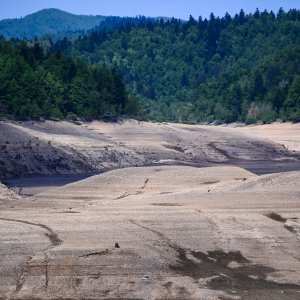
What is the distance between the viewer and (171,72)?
16238 cm

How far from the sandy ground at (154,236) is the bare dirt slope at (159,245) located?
0.03 metres

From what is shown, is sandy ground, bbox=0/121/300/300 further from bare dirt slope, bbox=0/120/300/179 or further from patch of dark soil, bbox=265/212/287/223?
bare dirt slope, bbox=0/120/300/179

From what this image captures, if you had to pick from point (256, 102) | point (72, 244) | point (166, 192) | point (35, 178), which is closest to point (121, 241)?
point (72, 244)

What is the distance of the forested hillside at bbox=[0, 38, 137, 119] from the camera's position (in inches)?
2978

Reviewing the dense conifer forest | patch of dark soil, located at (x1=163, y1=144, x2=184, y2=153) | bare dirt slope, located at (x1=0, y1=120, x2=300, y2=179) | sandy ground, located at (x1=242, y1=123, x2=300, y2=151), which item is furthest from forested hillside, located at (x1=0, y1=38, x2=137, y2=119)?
sandy ground, located at (x1=242, y1=123, x2=300, y2=151)

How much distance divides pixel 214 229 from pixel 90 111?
53396 mm

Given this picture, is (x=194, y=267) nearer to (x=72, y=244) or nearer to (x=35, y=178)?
(x=72, y=244)

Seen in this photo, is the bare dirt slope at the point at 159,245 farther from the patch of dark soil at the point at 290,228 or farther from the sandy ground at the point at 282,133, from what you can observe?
the sandy ground at the point at 282,133

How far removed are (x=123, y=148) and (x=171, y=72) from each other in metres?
94.2

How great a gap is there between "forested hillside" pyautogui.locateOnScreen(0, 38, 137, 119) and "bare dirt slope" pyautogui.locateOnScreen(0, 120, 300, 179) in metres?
2.89

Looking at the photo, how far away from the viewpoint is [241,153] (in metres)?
76.1

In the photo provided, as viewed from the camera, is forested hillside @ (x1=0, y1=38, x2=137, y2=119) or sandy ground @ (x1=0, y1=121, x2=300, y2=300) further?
forested hillside @ (x1=0, y1=38, x2=137, y2=119)

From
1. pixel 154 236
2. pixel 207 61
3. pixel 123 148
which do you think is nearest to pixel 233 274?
pixel 154 236

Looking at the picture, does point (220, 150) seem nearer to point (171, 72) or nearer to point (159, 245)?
point (159, 245)
